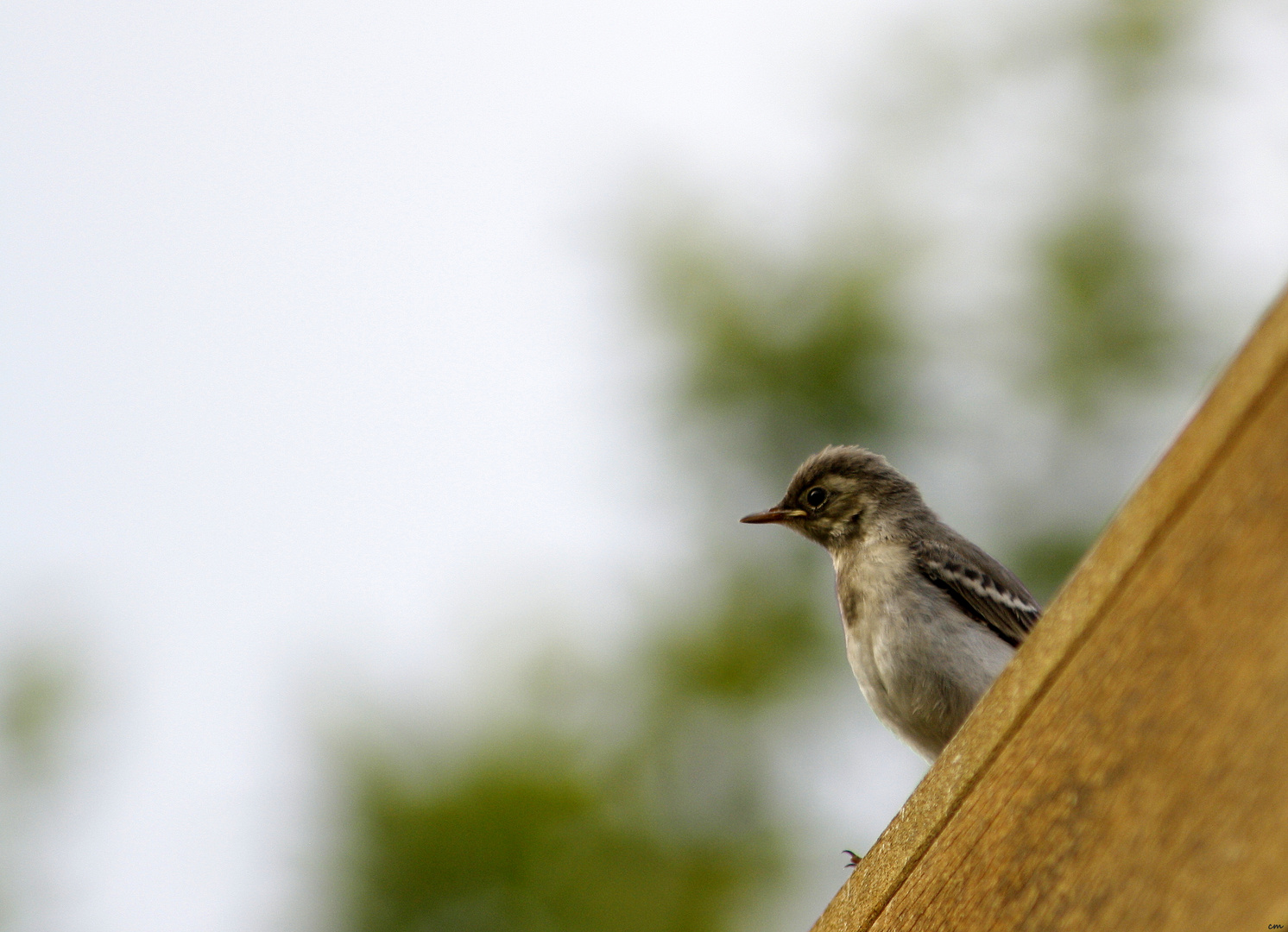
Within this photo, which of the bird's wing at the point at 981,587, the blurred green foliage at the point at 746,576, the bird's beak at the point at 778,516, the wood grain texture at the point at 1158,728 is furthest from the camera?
the blurred green foliage at the point at 746,576

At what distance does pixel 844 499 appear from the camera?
6270mm

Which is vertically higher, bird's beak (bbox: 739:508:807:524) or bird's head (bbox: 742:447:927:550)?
bird's head (bbox: 742:447:927:550)

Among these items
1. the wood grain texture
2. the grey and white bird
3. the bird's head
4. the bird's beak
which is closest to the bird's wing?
the grey and white bird

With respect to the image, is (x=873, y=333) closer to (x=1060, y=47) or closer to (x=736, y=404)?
(x=736, y=404)

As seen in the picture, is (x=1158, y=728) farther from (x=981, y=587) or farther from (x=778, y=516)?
(x=778, y=516)

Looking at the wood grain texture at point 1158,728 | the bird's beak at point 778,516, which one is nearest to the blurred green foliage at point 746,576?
the bird's beak at point 778,516

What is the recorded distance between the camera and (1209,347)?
12195 millimetres

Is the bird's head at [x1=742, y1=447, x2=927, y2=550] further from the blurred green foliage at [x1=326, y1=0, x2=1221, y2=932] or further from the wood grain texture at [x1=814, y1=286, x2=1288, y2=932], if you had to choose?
the blurred green foliage at [x1=326, y1=0, x2=1221, y2=932]

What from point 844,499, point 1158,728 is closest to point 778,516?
point 844,499

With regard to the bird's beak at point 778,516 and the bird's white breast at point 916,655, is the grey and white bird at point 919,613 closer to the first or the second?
the bird's white breast at point 916,655

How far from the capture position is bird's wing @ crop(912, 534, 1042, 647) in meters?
5.29

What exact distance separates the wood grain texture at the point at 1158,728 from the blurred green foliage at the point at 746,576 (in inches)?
311

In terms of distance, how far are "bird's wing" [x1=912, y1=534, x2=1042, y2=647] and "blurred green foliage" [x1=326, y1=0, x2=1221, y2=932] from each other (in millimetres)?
5602

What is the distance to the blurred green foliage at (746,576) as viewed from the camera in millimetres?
10336
